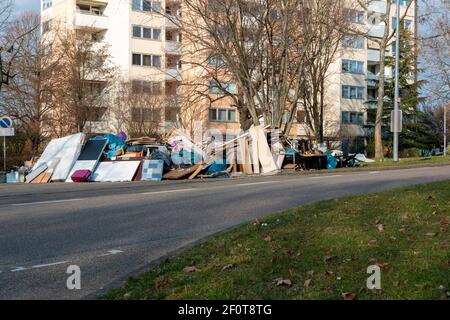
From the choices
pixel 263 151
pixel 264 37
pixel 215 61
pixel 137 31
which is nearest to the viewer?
pixel 263 151

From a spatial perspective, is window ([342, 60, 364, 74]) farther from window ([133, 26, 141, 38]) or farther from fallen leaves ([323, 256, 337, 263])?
fallen leaves ([323, 256, 337, 263])

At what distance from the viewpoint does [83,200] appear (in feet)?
48.8

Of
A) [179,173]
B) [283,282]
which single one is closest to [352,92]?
[179,173]

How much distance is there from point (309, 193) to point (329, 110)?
5243 cm

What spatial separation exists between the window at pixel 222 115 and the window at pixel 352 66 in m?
16.8

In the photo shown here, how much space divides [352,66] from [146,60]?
26854 millimetres

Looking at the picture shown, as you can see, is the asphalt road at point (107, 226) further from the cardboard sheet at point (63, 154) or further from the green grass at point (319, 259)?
the cardboard sheet at point (63, 154)

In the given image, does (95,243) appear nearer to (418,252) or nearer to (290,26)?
(418,252)

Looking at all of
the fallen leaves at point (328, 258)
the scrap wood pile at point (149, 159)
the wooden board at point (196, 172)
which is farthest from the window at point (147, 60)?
the fallen leaves at point (328, 258)

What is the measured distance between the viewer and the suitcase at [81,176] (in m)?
23.9

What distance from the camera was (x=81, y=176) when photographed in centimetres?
2386

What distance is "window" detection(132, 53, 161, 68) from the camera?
55.3m

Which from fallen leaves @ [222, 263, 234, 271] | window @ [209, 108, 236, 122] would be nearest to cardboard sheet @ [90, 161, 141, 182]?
fallen leaves @ [222, 263, 234, 271]

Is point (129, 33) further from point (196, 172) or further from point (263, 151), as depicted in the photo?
point (196, 172)
